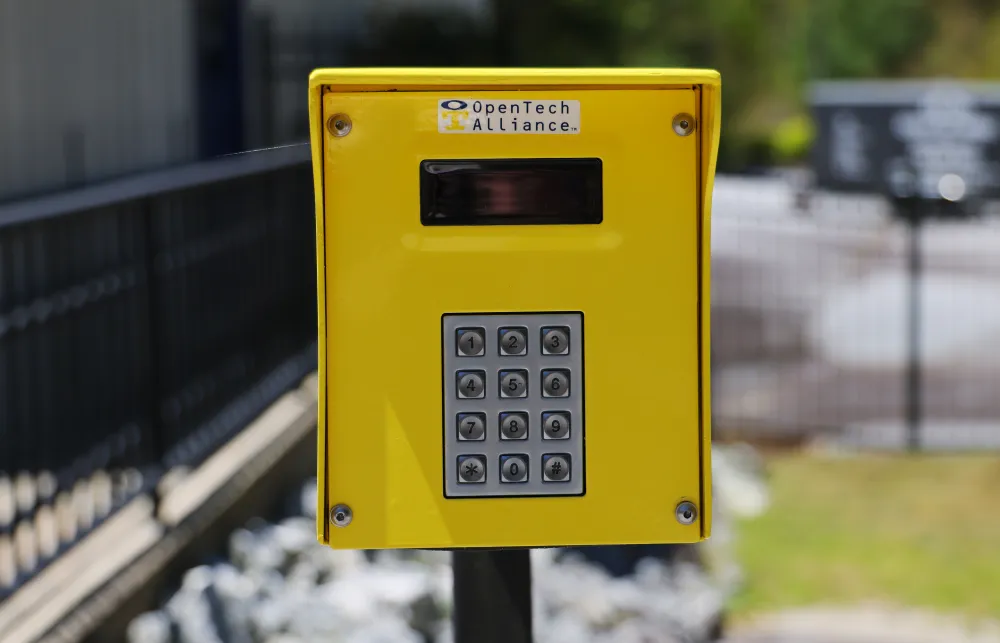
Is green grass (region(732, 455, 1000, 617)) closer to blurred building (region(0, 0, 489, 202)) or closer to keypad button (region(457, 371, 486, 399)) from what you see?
keypad button (region(457, 371, 486, 399))

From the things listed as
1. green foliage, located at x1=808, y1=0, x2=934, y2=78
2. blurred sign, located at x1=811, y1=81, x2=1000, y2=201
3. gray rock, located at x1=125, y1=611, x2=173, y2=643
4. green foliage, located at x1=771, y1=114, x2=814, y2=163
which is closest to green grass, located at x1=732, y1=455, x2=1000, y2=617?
gray rock, located at x1=125, y1=611, x2=173, y2=643

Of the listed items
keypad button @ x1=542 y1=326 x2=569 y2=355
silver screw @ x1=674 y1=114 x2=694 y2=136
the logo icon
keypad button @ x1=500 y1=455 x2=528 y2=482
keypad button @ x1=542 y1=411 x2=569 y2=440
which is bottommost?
keypad button @ x1=500 y1=455 x2=528 y2=482

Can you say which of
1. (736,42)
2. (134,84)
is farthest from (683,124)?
(736,42)

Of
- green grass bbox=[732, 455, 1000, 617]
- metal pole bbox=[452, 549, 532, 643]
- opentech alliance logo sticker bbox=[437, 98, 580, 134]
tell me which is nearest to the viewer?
opentech alliance logo sticker bbox=[437, 98, 580, 134]

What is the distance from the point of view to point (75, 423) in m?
4.99

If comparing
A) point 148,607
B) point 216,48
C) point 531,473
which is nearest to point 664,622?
point 148,607

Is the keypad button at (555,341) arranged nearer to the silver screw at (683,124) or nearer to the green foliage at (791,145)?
the silver screw at (683,124)

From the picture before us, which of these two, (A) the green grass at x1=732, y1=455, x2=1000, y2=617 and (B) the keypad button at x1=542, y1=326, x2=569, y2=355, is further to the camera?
(A) the green grass at x1=732, y1=455, x2=1000, y2=617

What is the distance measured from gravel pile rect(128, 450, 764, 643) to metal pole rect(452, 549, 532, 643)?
1908mm

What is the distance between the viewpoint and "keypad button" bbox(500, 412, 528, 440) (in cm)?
226

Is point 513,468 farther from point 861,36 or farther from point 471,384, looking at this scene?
point 861,36

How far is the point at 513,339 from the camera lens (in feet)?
7.36

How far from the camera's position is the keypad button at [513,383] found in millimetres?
2254

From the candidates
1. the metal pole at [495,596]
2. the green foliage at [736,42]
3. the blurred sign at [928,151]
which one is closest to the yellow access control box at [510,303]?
the metal pole at [495,596]
